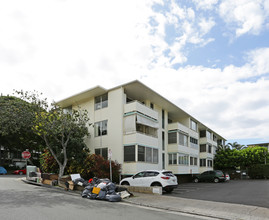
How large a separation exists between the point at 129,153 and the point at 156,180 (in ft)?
17.1

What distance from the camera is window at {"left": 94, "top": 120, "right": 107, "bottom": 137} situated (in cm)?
2272

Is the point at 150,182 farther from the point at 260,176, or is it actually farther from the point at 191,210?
the point at 260,176

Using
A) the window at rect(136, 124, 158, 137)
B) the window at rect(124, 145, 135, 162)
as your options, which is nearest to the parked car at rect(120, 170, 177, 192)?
the window at rect(124, 145, 135, 162)

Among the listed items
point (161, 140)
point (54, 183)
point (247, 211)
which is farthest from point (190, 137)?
point (247, 211)

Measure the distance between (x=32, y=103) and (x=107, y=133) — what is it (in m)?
6.88

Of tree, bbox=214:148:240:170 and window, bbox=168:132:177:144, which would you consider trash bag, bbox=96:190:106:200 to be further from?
tree, bbox=214:148:240:170

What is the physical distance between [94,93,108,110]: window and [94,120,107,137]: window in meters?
1.56

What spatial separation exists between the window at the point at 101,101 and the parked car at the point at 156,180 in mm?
8542

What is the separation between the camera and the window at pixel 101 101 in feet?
76.0

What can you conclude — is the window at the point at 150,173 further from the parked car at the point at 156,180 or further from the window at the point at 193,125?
the window at the point at 193,125

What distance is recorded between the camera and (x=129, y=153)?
20781mm

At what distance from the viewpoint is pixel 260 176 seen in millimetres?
44344

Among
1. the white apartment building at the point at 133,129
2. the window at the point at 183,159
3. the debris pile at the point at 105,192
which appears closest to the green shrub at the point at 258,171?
the white apartment building at the point at 133,129

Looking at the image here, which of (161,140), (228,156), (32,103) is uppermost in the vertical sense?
(32,103)
